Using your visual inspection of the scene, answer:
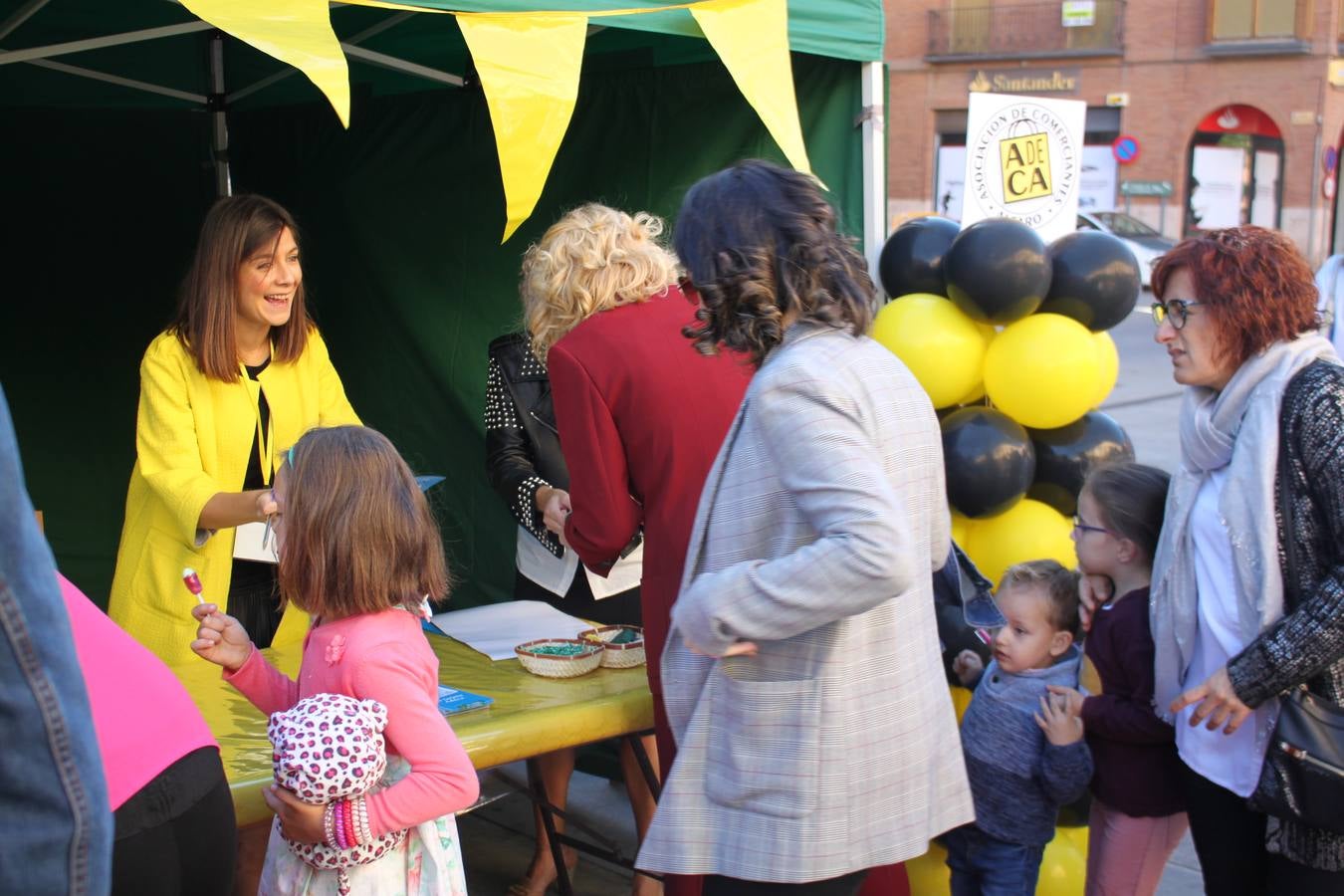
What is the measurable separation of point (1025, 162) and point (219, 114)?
9.91 feet

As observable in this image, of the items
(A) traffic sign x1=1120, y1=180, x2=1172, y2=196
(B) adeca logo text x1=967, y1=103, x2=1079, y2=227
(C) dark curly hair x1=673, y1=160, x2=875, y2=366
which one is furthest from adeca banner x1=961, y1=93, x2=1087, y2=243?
(A) traffic sign x1=1120, y1=180, x2=1172, y2=196

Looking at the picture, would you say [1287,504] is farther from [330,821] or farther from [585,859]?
[585,859]

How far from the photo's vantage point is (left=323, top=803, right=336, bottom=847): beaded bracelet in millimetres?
1704

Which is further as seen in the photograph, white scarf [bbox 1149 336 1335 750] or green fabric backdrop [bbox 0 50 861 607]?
green fabric backdrop [bbox 0 50 861 607]

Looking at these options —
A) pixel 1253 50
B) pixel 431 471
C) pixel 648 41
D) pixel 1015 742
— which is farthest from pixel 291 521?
pixel 1253 50

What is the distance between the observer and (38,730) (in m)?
0.90

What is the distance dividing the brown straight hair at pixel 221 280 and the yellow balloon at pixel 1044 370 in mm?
1897

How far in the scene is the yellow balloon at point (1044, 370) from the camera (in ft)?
11.2

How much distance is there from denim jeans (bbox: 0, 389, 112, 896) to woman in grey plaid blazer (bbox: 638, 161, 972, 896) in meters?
0.76

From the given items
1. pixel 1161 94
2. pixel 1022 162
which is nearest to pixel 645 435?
pixel 1022 162

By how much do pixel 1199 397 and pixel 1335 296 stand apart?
4.50ft

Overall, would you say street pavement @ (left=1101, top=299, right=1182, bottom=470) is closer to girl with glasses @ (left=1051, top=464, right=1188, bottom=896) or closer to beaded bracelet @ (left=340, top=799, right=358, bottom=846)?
girl with glasses @ (left=1051, top=464, right=1188, bottom=896)

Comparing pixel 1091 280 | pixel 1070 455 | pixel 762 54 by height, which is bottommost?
A: pixel 1070 455

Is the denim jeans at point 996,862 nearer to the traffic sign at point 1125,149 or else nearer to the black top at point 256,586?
the black top at point 256,586
